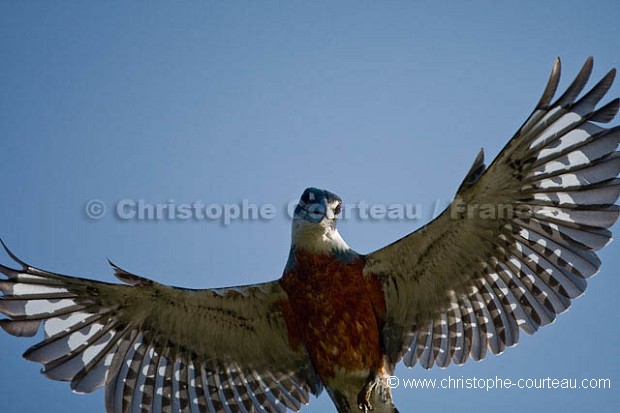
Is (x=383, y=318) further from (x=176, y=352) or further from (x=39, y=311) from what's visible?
(x=39, y=311)

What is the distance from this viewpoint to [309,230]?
705 centimetres

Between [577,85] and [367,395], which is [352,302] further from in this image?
[577,85]

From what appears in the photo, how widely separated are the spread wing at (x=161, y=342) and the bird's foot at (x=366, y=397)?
55cm

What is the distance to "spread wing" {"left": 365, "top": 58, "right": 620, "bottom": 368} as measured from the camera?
637 cm

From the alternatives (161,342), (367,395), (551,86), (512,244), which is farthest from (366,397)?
(551,86)

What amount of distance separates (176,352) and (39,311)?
1.21 metres

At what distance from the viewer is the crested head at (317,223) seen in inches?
273

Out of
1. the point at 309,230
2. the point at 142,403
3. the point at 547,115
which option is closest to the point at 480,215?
the point at 547,115

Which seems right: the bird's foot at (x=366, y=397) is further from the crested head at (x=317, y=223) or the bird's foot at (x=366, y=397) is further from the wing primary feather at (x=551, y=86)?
the wing primary feather at (x=551, y=86)

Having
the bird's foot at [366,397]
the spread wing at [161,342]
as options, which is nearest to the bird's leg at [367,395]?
the bird's foot at [366,397]

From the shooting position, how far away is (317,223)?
23.2 feet

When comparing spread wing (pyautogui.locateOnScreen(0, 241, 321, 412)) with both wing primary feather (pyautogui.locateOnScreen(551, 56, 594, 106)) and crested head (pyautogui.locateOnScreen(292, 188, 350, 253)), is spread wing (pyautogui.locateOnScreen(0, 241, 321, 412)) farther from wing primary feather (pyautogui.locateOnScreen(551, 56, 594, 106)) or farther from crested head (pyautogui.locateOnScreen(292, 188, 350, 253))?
wing primary feather (pyautogui.locateOnScreen(551, 56, 594, 106))

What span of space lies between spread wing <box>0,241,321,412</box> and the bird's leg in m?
0.55

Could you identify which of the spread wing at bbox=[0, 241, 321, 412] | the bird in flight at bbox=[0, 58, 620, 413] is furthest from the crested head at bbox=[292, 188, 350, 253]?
the spread wing at bbox=[0, 241, 321, 412]
